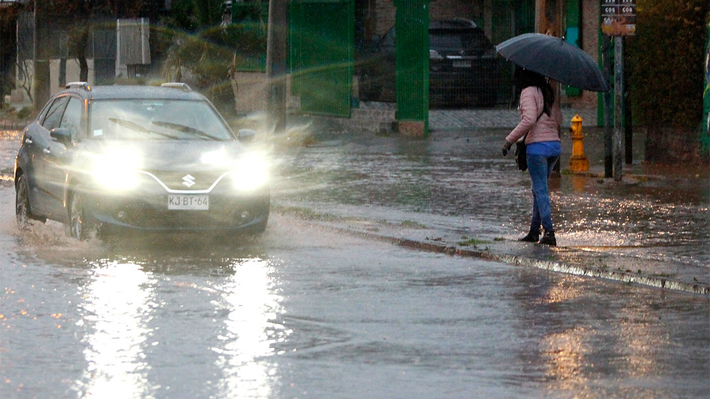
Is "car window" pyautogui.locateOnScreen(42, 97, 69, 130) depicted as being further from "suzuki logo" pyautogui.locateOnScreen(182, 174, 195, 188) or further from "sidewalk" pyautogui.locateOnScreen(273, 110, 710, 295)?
"sidewalk" pyautogui.locateOnScreen(273, 110, 710, 295)

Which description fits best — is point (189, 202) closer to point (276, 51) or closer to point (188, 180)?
point (188, 180)

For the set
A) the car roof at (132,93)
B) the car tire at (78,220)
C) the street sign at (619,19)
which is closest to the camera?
the car tire at (78,220)

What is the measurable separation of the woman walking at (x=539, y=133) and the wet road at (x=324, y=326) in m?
1.02

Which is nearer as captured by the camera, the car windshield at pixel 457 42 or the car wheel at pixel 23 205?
the car wheel at pixel 23 205

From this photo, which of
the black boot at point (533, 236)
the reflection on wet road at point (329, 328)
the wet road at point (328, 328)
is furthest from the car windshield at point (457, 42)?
the reflection on wet road at point (329, 328)

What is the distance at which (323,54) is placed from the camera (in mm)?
29266

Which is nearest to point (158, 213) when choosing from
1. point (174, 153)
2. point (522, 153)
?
point (174, 153)

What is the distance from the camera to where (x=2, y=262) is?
1162cm

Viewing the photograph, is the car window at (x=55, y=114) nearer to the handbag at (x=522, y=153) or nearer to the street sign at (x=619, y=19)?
the handbag at (x=522, y=153)

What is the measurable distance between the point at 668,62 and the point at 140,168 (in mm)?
9760

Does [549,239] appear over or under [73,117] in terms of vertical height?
under

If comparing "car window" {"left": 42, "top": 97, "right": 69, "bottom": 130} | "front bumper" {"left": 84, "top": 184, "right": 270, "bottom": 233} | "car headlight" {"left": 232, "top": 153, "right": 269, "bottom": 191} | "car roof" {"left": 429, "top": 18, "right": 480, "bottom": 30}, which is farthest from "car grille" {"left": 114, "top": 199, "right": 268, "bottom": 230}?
"car roof" {"left": 429, "top": 18, "right": 480, "bottom": 30}

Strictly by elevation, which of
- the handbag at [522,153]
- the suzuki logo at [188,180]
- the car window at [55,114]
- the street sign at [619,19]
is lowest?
the suzuki logo at [188,180]

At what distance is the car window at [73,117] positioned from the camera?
1362 cm
